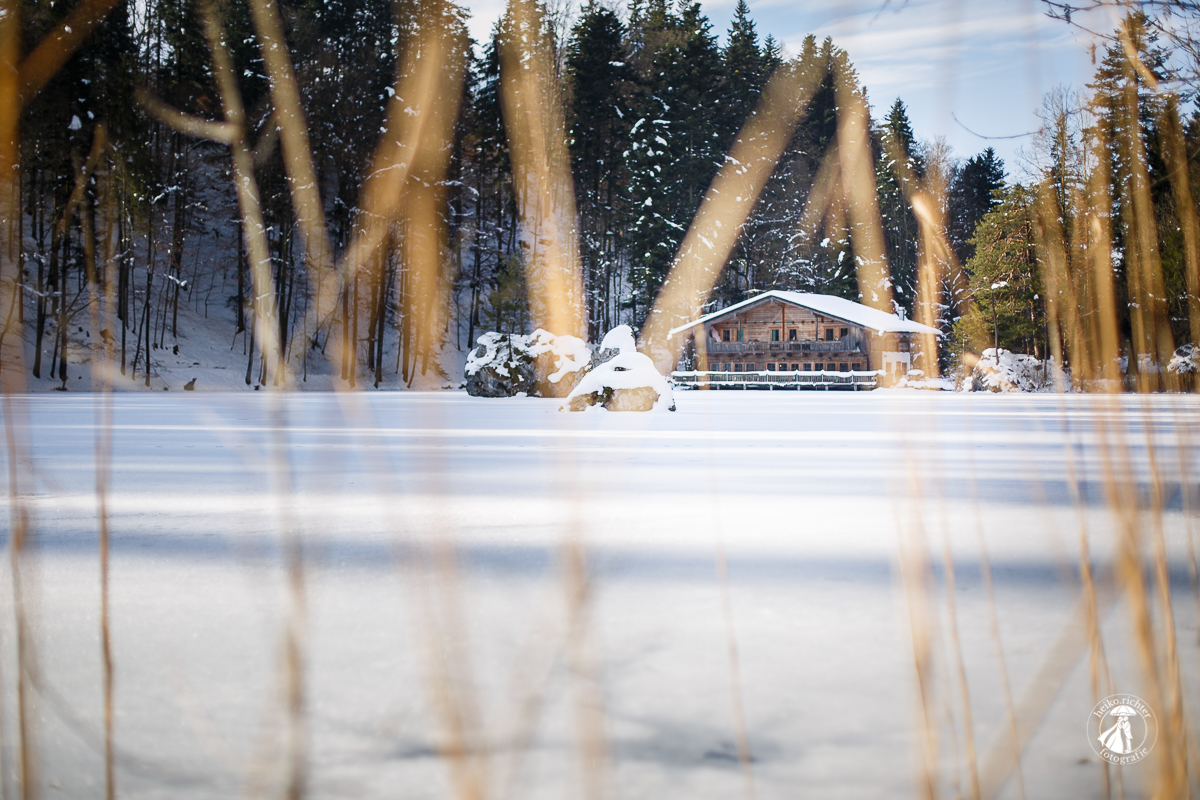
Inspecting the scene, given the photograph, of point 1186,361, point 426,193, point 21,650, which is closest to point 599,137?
point 426,193

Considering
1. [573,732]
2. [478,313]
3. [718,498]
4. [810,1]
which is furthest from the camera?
[478,313]

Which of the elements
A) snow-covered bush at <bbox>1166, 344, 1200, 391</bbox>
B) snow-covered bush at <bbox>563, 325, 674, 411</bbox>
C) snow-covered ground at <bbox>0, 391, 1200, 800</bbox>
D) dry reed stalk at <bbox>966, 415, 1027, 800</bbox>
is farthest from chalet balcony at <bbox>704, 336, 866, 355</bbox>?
dry reed stalk at <bbox>966, 415, 1027, 800</bbox>

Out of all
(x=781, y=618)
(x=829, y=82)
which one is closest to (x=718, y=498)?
(x=781, y=618)

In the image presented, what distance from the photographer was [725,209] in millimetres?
38625

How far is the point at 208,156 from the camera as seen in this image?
30.3m

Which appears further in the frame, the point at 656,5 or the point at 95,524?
the point at 656,5

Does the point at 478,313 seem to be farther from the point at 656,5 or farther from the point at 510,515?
the point at 510,515

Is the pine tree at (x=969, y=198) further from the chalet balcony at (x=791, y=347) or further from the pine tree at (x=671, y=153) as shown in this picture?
the pine tree at (x=671, y=153)

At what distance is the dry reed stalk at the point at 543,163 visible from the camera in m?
33.2

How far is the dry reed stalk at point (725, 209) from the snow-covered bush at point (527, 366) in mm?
17344

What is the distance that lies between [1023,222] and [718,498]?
29.6 m

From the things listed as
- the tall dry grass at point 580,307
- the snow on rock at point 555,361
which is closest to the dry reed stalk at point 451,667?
the tall dry grass at point 580,307

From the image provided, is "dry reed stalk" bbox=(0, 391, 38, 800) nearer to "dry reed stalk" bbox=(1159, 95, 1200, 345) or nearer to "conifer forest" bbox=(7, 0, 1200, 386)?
"dry reed stalk" bbox=(1159, 95, 1200, 345)

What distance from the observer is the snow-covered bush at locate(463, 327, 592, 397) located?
19.0 meters
